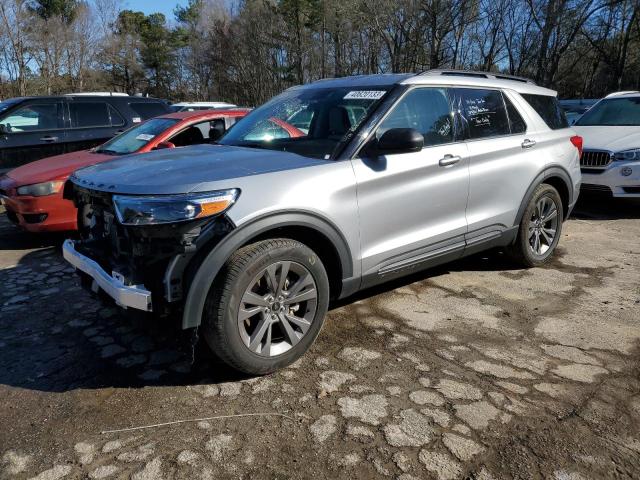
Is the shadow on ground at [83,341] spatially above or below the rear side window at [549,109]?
below

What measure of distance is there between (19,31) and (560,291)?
38.7 m

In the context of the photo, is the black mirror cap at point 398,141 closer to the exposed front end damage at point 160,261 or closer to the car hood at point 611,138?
the exposed front end damage at point 160,261

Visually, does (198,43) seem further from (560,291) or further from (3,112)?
(560,291)

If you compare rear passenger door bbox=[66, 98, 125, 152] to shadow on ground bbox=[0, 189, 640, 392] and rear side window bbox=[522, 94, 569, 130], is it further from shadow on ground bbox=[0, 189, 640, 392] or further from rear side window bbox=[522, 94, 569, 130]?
rear side window bbox=[522, 94, 569, 130]

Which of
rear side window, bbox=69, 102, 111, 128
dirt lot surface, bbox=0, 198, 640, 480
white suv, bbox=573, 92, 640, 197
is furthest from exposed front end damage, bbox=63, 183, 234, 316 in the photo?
Result: white suv, bbox=573, 92, 640, 197

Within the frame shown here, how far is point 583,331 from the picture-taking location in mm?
3619

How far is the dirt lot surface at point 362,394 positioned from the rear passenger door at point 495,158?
0.65m

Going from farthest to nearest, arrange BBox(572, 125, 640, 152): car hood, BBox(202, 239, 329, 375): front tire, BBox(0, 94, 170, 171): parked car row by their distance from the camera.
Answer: BBox(0, 94, 170, 171): parked car row
BBox(572, 125, 640, 152): car hood
BBox(202, 239, 329, 375): front tire

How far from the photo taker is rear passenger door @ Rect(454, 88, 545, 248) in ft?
13.4

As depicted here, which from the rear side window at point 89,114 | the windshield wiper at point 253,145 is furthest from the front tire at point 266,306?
the rear side window at point 89,114

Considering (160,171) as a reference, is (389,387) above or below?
below

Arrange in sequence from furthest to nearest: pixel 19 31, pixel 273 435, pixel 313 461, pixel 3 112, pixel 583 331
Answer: pixel 19 31 → pixel 3 112 → pixel 583 331 → pixel 273 435 → pixel 313 461

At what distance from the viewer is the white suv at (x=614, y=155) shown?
697 centimetres

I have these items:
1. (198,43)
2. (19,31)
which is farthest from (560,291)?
(198,43)
